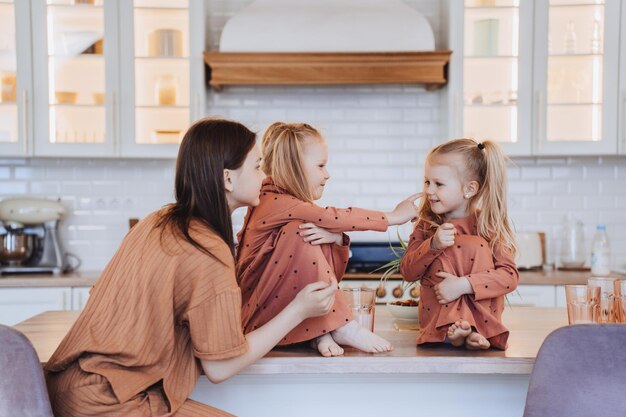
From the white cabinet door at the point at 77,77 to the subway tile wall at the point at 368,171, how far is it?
0.37m

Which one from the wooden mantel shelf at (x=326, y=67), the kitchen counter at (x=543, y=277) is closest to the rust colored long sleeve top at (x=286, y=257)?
the kitchen counter at (x=543, y=277)

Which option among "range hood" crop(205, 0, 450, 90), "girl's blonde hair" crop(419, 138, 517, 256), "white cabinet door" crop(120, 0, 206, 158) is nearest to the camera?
"girl's blonde hair" crop(419, 138, 517, 256)

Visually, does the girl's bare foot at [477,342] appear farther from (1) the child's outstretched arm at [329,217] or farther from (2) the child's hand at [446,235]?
(1) the child's outstretched arm at [329,217]

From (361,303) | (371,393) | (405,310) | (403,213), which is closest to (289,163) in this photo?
(403,213)

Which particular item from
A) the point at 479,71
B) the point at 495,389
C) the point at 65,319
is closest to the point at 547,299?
the point at 479,71

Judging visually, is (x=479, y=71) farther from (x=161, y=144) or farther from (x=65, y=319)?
(x=65, y=319)

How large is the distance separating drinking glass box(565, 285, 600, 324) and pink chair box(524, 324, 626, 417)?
289 mm

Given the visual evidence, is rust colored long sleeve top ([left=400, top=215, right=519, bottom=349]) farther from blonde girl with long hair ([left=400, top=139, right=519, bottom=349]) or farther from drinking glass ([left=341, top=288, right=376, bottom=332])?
drinking glass ([left=341, top=288, right=376, bottom=332])

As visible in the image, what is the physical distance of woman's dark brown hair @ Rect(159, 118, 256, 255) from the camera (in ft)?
4.86

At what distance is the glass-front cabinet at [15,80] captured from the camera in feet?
11.6

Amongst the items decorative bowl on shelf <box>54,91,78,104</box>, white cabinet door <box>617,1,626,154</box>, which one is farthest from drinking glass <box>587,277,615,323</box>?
decorative bowl on shelf <box>54,91,78,104</box>

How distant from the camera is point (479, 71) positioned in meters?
3.68

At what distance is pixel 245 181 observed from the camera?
1.56 m

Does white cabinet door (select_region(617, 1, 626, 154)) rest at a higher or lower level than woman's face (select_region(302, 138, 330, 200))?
higher
